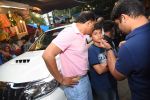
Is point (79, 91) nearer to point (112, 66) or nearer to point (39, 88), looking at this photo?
point (39, 88)

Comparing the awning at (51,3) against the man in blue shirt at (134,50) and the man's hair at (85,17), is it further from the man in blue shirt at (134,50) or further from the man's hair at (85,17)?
the man in blue shirt at (134,50)

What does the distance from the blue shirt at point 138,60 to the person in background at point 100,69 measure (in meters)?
1.08

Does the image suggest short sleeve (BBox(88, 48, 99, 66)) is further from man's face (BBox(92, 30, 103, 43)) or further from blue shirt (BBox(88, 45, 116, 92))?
man's face (BBox(92, 30, 103, 43))

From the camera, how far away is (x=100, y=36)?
138 inches

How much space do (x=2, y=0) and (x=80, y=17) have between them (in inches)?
356

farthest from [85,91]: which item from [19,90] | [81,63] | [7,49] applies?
[7,49]

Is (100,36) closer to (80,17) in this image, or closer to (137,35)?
(80,17)

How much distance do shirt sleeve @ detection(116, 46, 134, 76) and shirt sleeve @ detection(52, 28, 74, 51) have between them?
80 centimetres

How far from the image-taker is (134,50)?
7.10 ft

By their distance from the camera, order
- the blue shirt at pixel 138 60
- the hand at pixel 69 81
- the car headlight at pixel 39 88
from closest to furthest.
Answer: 1. the blue shirt at pixel 138 60
2. the hand at pixel 69 81
3. the car headlight at pixel 39 88

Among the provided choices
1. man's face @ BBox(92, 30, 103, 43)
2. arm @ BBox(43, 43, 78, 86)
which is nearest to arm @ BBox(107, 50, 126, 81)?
arm @ BBox(43, 43, 78, 86)

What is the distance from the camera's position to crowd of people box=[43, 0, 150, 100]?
7.22ft

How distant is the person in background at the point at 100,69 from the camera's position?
3.39 meters

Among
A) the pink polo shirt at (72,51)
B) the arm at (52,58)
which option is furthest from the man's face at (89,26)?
the arm at (52,58)
